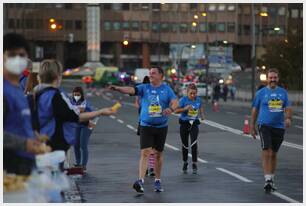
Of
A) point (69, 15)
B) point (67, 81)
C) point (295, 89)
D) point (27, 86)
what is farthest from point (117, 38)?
point (27, 86)

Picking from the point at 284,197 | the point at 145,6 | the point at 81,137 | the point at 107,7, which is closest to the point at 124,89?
the point at 284,197

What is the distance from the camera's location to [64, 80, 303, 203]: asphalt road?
42.8 ft

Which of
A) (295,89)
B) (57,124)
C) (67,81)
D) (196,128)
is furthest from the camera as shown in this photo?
(67,81)

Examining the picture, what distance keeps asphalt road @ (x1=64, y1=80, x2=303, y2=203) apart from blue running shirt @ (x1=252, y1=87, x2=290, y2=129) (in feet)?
3.02

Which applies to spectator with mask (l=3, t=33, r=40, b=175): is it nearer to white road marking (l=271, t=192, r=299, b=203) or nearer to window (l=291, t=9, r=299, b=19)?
white road marking (l=271, t=192, r=299, b=203)

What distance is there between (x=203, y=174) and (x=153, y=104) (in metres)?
2.85

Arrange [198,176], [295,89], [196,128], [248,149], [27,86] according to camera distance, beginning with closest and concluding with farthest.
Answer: [27,86], [198,176], [196,128], [248,149], [295,89]

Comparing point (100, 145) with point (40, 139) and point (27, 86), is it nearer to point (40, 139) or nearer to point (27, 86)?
point (27, 86)

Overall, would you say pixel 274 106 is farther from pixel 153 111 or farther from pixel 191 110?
pixel 191 110

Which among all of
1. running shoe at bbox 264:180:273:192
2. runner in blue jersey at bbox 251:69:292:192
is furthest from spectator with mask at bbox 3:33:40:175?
runner in blue jersey at bbox 251:69:292:192

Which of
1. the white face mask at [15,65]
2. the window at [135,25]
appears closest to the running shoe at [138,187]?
the white face mask at [15,65]

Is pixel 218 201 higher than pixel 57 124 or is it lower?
lower

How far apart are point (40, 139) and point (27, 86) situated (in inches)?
241

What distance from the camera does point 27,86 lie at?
13477 mm
